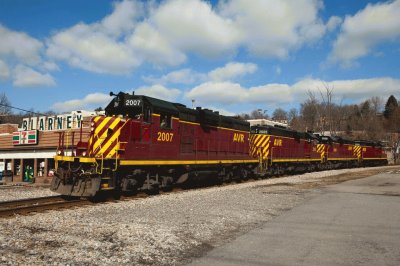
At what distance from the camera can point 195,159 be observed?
17.4m

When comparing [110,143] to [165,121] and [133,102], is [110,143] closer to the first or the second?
[133,102]

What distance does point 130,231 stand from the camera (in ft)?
25.0

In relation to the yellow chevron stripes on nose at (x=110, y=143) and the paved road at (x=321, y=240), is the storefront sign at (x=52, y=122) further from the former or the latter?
the paved road at (x=321, y=240)

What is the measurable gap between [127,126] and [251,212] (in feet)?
18.5

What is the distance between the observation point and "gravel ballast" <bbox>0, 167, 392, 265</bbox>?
5.93m

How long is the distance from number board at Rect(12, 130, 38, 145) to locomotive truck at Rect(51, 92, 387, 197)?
17851 mm

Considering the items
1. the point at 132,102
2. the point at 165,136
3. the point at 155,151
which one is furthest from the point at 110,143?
the point at 165,136

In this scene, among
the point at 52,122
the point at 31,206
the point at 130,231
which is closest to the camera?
the point at 130,231

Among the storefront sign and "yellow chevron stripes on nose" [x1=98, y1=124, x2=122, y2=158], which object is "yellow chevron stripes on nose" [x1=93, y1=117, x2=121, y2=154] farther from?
the storefront sign

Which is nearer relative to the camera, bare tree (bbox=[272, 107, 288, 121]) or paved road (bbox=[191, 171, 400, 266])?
paved road (bbox=[191, 171, 400, 266])

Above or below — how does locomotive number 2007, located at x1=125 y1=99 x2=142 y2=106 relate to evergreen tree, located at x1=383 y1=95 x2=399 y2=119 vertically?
below

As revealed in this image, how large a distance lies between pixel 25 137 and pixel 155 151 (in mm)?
25447

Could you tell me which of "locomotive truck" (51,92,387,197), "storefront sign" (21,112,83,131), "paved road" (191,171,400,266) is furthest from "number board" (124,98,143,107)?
"storefront sign" (21,112,83,131)

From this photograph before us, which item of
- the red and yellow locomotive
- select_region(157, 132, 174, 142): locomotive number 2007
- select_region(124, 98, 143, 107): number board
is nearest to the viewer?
the red and yellow locomotive
